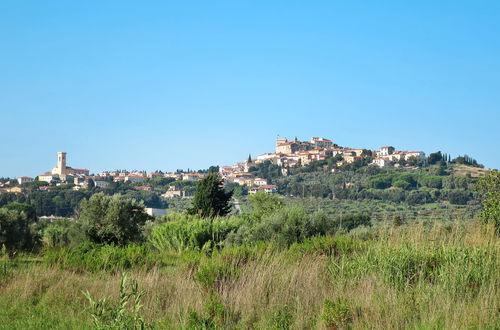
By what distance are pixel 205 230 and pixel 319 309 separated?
496 inches

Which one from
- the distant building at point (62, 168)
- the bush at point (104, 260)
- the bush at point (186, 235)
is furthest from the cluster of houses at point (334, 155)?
the bush at point (104, 260)

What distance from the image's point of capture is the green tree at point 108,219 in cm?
2327

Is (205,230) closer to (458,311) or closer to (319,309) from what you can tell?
(319,309)

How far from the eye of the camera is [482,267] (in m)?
7.48

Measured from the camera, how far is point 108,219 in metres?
23.4

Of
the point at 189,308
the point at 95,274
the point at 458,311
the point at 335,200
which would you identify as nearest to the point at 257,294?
the point at 189,308

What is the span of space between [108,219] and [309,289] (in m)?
16.7

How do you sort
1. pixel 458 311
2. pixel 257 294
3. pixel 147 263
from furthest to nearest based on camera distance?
pixel 147 263
pixel 257 294
pixel 458 311

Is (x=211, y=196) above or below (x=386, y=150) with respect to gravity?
below

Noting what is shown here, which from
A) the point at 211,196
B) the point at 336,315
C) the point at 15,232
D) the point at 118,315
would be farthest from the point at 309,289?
the point at 211,196

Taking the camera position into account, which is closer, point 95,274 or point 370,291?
point 370,291

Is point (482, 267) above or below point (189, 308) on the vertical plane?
above

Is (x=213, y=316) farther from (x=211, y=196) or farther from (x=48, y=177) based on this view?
(x=48, y=177)

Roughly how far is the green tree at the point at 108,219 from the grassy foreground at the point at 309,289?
A: 13.3m
